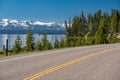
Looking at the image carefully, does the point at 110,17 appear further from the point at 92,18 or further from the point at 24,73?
the point at 24,73

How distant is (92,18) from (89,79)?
547ft

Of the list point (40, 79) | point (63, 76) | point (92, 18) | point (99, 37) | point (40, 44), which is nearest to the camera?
point (40, 79)

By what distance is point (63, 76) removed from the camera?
1098cm

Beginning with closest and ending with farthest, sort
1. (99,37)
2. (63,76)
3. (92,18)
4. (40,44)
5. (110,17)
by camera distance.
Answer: (63,76)
(99,37)
(40,44)
(110,17)
(92,18)

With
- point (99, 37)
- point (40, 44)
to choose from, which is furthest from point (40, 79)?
point (40, 44)

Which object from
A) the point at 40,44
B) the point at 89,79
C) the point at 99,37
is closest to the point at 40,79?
the point at 89,79

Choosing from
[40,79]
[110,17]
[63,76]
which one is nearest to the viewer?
[40,79]

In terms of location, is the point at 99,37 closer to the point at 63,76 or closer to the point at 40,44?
the point at 40,44

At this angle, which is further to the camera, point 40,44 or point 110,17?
point 110,17

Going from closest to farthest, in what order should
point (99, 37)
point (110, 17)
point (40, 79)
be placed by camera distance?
point (40, 79), point (99, 37), point (110, 17)

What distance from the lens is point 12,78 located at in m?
10.4

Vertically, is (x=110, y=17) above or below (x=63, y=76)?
above

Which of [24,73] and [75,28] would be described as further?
[75,28]

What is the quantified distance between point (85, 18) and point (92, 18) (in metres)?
4.04
